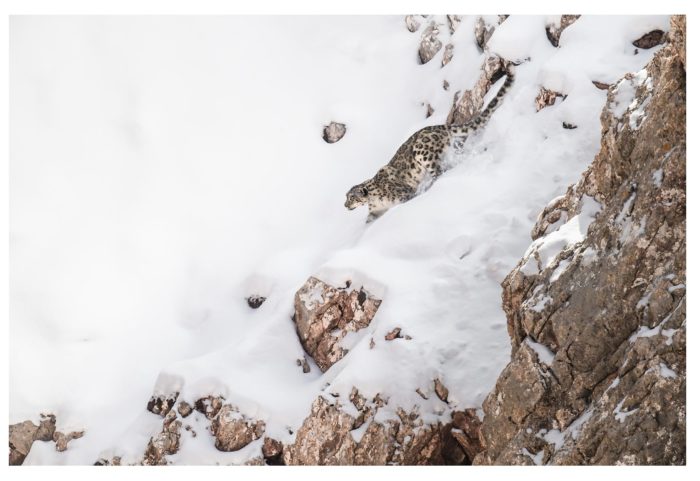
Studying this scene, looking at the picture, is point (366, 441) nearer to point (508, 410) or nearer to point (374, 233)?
point (508, 410)

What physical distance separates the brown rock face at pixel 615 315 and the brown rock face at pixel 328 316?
287 centimetres

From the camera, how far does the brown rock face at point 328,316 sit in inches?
350

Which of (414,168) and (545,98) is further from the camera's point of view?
(414,168)

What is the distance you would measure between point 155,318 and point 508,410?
308 inches

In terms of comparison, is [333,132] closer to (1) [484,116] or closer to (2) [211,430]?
(1) [484,116]

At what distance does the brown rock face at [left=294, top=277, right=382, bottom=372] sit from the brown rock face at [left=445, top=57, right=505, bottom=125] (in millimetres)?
4135

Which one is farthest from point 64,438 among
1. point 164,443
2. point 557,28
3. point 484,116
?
point 557,28

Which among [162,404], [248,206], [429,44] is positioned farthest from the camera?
[429,44]

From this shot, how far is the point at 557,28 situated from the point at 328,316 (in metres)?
5.63

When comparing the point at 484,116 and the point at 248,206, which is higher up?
the point at 248,206

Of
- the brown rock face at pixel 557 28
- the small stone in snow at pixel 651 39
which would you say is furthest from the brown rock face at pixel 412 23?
the small stone in snow at pixel 651 39

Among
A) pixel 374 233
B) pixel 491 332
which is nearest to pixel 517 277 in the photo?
pixel 491 332

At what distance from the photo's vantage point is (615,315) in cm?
518

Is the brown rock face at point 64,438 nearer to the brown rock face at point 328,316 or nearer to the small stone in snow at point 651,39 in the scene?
the brown rock face at point 328,316
